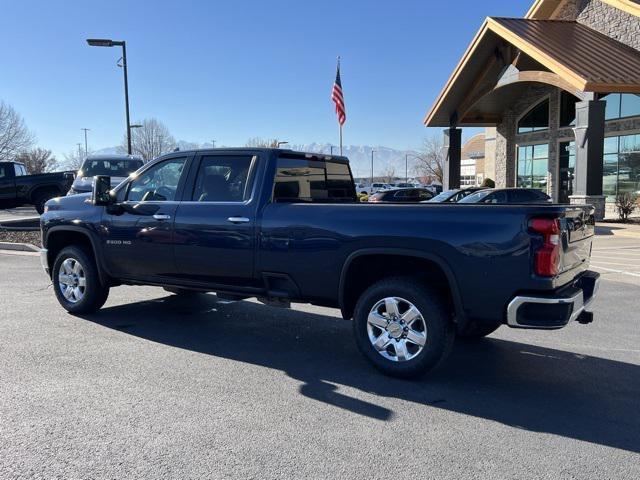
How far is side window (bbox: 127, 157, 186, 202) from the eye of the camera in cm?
598

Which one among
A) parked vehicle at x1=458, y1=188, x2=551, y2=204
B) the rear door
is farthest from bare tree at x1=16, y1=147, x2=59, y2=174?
parked vehicle at x1=458, y1=188, x2=551, y2=204

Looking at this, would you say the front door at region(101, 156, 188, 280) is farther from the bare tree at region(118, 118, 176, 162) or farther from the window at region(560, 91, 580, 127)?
the bare tree at region(118, 118, 176, 162)

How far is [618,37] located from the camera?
67.3ft

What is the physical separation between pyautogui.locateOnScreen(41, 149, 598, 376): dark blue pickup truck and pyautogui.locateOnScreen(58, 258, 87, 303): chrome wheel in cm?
2

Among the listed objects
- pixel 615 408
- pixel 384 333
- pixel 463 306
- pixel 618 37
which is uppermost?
pixel 618 37

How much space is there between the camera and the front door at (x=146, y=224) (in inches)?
230

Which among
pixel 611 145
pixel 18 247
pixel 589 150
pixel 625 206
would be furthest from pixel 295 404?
pixel 611 145

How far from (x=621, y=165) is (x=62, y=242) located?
2075cm

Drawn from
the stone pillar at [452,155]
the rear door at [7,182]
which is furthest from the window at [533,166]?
the rear door at [7,182]

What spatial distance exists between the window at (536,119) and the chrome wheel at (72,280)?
23.1 m

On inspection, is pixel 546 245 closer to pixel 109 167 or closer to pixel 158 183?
pixel 158 183

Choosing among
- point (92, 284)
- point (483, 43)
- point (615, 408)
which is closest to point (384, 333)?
point (615, 408)

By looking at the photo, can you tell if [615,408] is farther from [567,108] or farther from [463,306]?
[567,108]

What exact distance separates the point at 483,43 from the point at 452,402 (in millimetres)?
19815
